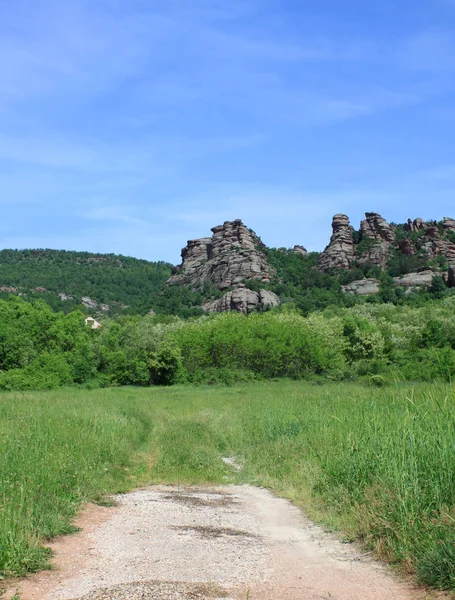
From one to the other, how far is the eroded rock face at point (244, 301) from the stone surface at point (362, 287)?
588 inches

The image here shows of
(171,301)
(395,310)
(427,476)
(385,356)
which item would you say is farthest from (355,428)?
(171,301)

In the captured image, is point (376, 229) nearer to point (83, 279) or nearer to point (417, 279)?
point (417, 279)

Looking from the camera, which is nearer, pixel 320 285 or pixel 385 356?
pixel 385 356

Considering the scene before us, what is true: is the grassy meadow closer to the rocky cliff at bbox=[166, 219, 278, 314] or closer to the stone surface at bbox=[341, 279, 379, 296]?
the rocky cliff at bbox=[166, 219, 278, 314]

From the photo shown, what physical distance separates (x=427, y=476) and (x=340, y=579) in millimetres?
2195

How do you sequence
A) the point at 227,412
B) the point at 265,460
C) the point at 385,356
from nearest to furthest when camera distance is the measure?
the point at 265,460 < the point at 227,412 < the point at 385,356

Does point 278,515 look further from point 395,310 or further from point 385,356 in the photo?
point 395,310

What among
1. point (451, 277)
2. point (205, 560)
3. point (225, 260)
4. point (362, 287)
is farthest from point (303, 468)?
point (225, 260)

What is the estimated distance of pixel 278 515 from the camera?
10.1m

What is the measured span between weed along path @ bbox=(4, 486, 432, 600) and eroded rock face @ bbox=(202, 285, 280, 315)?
108 m

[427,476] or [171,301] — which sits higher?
[171,301]

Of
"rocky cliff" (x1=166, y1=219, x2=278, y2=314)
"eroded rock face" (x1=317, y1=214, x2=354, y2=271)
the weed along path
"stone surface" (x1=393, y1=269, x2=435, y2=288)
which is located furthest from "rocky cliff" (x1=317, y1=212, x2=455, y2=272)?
the weed along path

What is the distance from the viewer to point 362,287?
122m

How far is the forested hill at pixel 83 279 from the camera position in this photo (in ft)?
458
